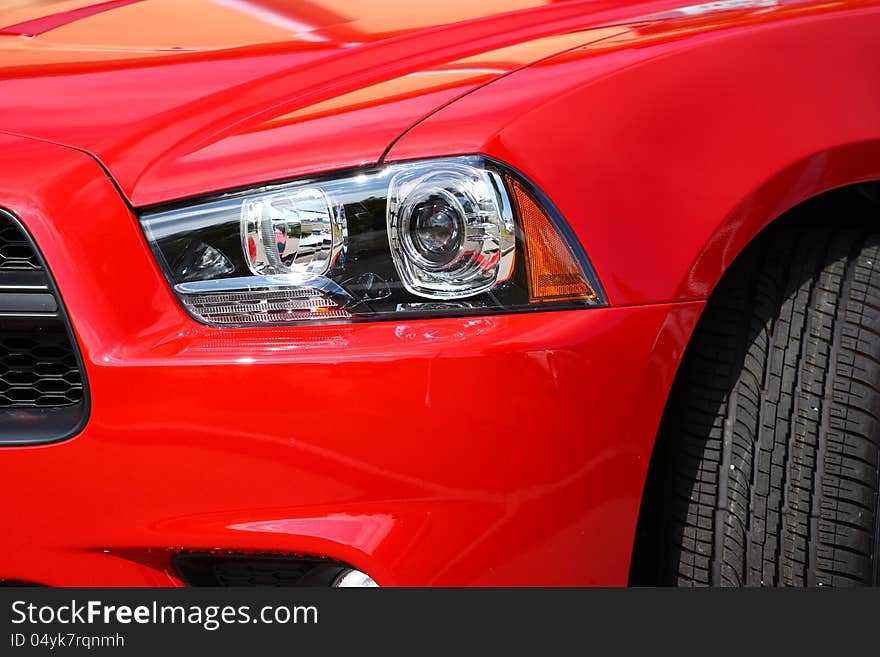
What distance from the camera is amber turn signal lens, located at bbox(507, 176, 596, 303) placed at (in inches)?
55.0

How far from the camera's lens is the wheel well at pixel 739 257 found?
64.8 inches

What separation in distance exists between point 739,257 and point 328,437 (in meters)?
0.75

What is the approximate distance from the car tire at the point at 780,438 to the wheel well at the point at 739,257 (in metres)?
0.02

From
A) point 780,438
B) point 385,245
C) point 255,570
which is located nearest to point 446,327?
point 385,245

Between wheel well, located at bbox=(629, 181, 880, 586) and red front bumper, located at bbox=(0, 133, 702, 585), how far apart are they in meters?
0.20

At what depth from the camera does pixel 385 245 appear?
1.41 metres

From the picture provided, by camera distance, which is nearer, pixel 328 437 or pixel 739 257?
pixel 328 437

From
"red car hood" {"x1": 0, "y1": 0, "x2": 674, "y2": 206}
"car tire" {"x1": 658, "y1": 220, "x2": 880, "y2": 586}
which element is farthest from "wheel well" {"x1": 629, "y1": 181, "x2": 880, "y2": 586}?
"red car hood" {"x1": 0, "y1": 0, "x2": 674, "y2": 206}

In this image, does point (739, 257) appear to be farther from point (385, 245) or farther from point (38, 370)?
point (38, 370)

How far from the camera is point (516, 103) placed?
1417 mm

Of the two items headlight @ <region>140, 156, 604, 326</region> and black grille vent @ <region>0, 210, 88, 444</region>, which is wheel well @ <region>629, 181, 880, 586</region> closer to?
headlight @ <region>140, 156, 604, 326</region>

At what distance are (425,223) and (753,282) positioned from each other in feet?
1.89

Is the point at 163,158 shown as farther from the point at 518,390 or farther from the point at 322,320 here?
the point at 518,390

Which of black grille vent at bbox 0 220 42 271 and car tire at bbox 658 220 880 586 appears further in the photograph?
car tire at bbox 658 220 880 586
